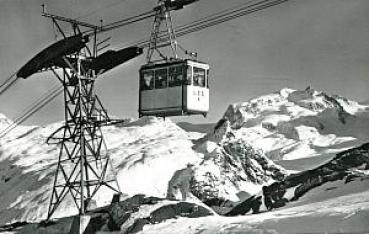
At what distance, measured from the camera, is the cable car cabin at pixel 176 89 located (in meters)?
33.8

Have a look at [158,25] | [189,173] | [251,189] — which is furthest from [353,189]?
[251,189]

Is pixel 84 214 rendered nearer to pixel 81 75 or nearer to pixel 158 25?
pixel 81 75

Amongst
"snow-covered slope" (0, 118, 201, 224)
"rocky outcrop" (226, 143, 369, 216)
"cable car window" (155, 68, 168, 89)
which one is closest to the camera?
"rocky outcrop" (226, 143, 369, 216)

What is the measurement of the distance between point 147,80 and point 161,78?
1.28 metres

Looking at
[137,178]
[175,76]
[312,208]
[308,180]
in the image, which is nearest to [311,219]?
[312,208]

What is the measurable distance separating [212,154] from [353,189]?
172 metres

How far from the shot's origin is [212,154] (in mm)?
199750

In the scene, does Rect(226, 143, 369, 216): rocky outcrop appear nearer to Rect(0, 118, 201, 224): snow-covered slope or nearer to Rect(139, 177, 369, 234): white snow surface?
Rect(139, 177, 369, 234): white snow surface

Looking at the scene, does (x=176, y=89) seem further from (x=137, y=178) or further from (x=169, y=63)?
(x=137, y=178)

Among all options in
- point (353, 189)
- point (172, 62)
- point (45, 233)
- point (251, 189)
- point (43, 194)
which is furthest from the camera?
point (251, 189)

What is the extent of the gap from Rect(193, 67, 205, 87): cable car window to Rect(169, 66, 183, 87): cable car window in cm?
81

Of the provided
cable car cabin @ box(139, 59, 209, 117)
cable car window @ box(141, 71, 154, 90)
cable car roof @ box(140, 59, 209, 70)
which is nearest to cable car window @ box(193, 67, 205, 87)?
cable car cabin @ box(139, 59, 209, 117)

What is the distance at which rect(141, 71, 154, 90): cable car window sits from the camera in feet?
118

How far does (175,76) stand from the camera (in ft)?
113
